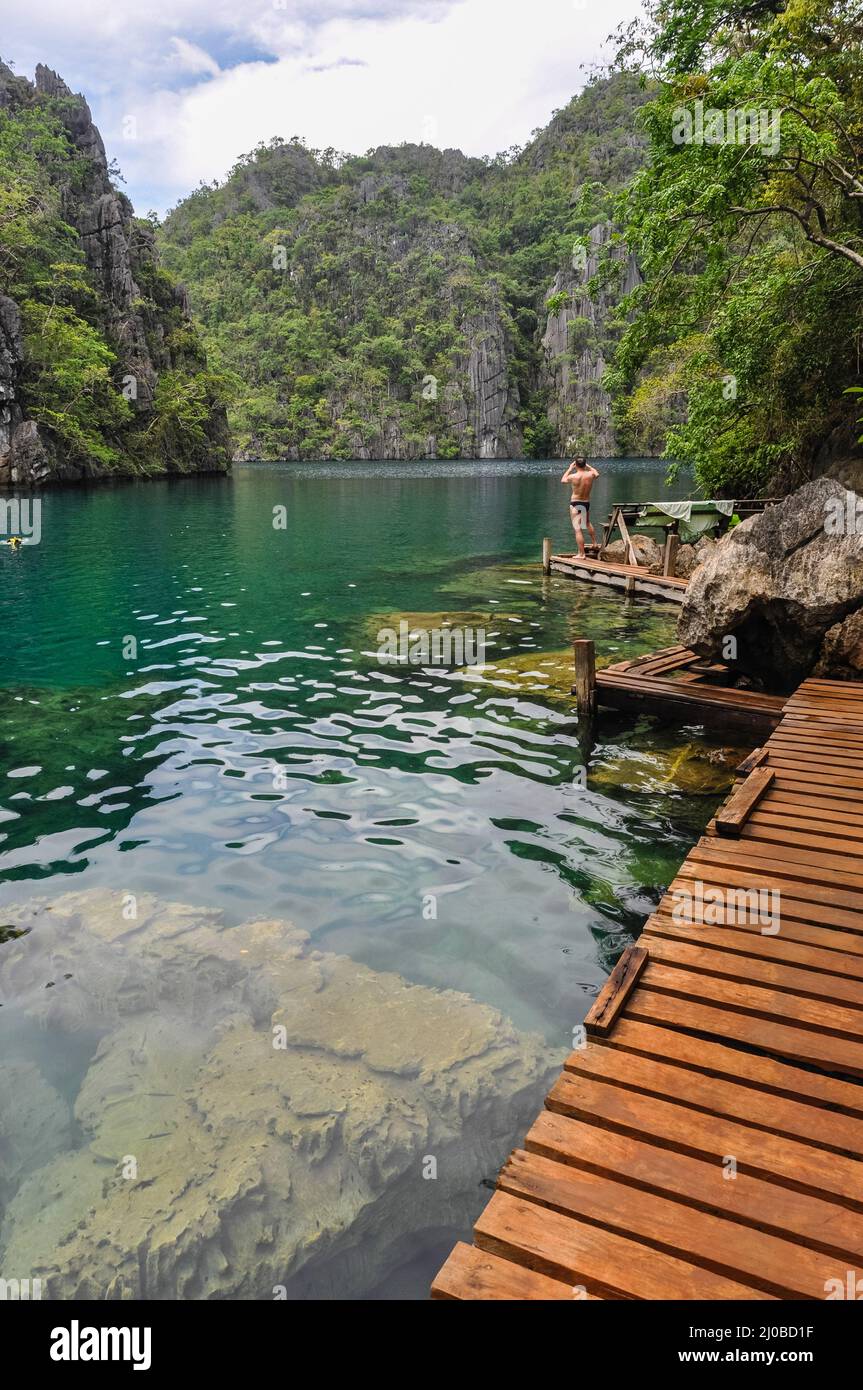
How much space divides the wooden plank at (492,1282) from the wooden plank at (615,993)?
1.39m

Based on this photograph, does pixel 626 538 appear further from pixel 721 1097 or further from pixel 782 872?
pixel 721 1097

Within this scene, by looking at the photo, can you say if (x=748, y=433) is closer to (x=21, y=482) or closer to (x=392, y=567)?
(x=392, y=567)

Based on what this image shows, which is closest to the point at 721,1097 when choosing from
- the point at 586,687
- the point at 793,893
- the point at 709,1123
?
the point at 709,1123

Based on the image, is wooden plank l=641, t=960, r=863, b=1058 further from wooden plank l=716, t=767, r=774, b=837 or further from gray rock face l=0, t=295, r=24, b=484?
gray rock face l=0, t=295, r=24, b=484

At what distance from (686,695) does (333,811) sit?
17.3 ft

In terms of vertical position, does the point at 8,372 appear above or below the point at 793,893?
above

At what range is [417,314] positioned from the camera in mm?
142250

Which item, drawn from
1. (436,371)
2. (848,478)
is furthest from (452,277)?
(848,478)

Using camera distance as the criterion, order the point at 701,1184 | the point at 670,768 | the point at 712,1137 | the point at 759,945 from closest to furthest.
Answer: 1. the point at 701,1184
2. the point at 712,1137
3. the point at 759,945
4. the point at 670,768

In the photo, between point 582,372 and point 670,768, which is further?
point 582,372

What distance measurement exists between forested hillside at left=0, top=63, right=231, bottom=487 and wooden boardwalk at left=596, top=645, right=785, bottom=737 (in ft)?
170

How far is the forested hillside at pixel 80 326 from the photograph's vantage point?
53.2 m

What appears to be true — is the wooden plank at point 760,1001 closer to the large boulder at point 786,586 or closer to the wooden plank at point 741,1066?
the wooden plank at point 741,1066

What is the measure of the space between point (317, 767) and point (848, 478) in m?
11.4
